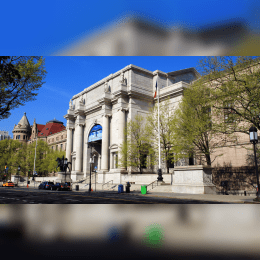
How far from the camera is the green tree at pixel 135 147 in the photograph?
44.9 metres

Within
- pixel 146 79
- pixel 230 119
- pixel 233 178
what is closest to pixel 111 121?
pixel 146 79

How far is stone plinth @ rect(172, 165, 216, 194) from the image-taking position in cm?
Result: 2661

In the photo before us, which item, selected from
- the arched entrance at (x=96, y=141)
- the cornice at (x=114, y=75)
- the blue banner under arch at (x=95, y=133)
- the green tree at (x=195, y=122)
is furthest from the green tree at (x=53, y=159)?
the green tree at (x=195, y=122)

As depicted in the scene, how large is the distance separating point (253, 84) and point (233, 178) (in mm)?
14336

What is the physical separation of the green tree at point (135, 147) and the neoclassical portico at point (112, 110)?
2.14 meters

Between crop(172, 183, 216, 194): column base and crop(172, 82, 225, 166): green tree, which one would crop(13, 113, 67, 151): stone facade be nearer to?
crop(172, 82, 225, 166): green tree

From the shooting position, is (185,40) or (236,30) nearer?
(236,30)

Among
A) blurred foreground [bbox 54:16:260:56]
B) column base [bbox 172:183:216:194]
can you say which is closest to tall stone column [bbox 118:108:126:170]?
column base [bbox 172:183:216:194]

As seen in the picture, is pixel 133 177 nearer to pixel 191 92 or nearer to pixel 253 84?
pixel 191 92

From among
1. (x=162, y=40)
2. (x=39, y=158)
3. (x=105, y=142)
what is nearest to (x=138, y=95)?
(x=105, y=142)

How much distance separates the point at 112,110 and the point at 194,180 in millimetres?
31399

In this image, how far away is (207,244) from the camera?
16.2 ft

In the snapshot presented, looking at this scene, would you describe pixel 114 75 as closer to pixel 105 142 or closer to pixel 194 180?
pixel 105 142

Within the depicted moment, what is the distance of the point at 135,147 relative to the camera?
45062 millimetres
